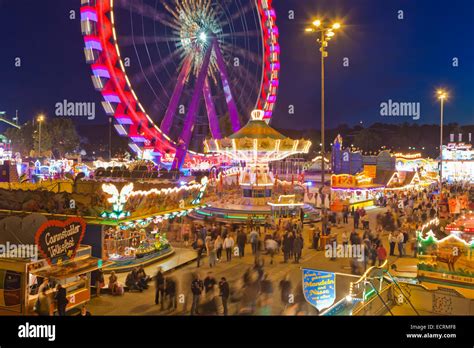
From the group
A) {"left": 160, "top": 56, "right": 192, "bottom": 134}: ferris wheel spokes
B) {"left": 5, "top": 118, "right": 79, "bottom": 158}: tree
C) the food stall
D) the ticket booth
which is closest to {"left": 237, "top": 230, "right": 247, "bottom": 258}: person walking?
the ticket booth

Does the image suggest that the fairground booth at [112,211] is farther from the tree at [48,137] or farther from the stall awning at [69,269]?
the tree at [48,137]

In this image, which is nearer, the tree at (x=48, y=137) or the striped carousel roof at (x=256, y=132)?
the striped carousel roof at (x=256, y=132)

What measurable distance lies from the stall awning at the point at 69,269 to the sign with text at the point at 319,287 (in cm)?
433

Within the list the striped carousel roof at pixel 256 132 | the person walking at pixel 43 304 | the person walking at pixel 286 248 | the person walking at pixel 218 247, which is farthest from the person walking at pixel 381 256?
the striped carousel roof at pixel 256 132

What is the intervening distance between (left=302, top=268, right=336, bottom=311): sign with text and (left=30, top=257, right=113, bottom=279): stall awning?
14.2 ft

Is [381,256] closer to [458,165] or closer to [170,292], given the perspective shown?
[170,292]

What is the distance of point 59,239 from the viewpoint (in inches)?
329

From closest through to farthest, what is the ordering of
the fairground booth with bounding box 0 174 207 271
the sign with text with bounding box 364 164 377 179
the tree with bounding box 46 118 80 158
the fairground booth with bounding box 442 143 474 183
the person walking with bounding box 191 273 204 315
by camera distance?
1. the person walking with bounding box 191 273 204 315
2. the fairground booth with bounding box 0 174 207 271
3. the sign with text with bounding box 364 164 377 179
4. the fairground booth with bounding box 442 143 474 183
5. the tree with bounding box 46 118 80 158

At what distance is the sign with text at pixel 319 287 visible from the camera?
24.3 feet

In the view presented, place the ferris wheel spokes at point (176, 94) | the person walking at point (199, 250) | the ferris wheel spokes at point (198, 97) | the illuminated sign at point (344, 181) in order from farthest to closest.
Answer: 1. the ferris wheel spokes at point (198, 97)
2. the illuminated sign at point (344, 181)
3. the ferris wheel spokes at point (176, 94)
4. the person walking at point (199, 250)

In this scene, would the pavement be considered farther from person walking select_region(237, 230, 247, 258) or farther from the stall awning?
the stall awning

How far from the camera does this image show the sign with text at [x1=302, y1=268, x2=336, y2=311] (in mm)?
7414
